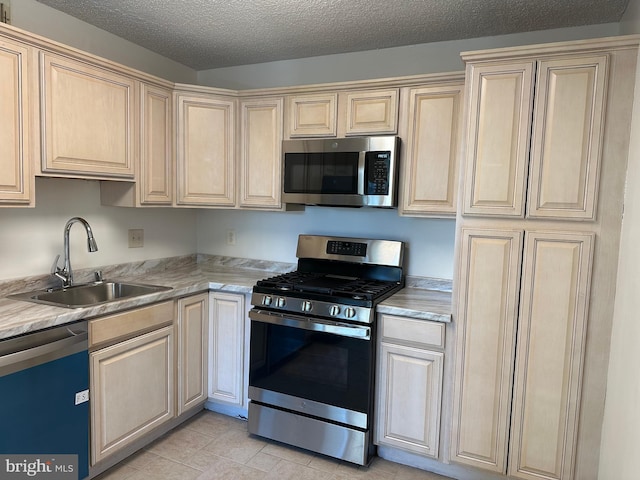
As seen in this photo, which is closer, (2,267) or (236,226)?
(2,267)

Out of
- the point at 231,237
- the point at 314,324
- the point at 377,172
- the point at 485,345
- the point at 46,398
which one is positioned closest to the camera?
the point at 46,398

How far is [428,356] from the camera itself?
2.12m

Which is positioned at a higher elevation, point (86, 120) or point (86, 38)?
point (86, 38)

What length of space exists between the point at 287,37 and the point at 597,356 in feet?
7.79

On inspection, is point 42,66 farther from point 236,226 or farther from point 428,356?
point 428,356

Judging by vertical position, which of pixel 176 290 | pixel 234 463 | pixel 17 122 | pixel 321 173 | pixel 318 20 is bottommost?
pixel 234 463

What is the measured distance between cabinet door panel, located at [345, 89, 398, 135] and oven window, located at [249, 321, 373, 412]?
120 cm

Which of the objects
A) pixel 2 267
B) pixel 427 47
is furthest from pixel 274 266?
pixel 427 47

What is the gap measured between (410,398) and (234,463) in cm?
102

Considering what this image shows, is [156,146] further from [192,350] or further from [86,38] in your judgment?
[192,350]

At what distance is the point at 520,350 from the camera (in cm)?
192

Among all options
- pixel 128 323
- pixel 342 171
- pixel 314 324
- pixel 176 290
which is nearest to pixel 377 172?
pixel 342 171

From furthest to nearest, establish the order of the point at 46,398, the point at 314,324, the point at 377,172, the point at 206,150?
1. the point at 206,150
2. the point at 377,172
3. the point at 314,324
4. the point at 46,398

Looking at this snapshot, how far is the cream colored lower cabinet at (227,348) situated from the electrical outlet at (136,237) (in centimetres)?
68
